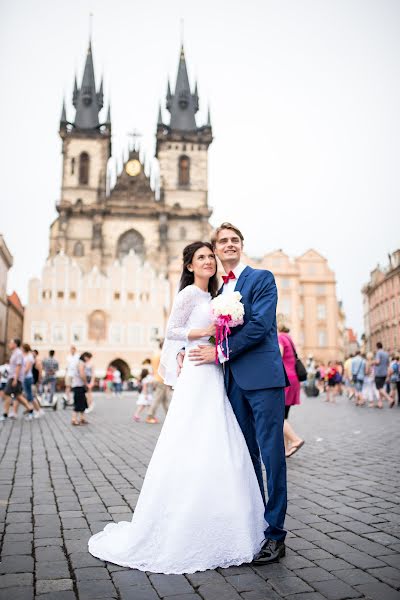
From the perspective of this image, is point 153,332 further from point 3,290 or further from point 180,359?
point 180,359

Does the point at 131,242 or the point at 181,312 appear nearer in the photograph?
the point at 181,312

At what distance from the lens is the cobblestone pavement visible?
268cm

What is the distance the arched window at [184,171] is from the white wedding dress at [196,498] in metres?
59.9

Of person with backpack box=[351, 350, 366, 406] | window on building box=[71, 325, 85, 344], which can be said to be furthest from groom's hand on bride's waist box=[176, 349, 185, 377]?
window on building box=[71, 325, 85, 344]

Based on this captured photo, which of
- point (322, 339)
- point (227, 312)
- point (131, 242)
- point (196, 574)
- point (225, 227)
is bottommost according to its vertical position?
point (196, 574)

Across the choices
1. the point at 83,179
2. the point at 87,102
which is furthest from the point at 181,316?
the point at 87,102

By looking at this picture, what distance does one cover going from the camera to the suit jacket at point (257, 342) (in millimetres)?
3281

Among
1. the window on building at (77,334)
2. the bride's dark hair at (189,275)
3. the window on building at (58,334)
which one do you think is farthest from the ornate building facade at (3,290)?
the bride's dark hair at (189,275)

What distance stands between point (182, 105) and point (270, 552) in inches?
2647

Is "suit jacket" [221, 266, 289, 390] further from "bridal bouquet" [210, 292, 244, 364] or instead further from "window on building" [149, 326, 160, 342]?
"window on building" [149, 326, 160, 342]

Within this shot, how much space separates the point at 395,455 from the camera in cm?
692

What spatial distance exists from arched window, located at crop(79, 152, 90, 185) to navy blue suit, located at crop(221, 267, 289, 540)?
196 feet

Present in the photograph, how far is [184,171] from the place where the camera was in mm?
62250

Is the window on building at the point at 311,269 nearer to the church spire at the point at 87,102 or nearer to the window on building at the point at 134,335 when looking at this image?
the window on building at the point at 134,335
